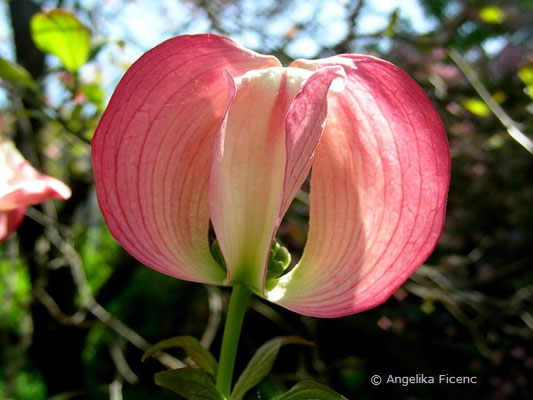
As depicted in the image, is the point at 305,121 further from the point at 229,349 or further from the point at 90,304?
the point at 90,304

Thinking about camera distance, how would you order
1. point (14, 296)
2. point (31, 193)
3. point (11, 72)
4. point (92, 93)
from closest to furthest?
point (31, 193), point (11, 72), point (92, 93), point (14, 296)

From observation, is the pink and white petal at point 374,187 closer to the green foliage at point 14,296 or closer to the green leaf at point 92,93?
the green leaf at point 92,93

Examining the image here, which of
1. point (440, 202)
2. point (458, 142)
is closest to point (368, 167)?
point (440, 202)

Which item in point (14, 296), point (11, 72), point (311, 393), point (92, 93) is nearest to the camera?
point (311, 393)

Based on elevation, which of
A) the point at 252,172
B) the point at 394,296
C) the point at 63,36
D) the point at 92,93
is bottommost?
the point at 394,296

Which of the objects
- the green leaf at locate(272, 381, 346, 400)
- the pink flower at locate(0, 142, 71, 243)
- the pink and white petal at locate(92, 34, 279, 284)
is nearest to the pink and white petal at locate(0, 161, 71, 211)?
the pink flower at locate(0, 142, 71, 243)

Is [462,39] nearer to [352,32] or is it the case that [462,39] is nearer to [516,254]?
[516,254]

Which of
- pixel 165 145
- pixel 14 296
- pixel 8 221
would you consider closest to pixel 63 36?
pixel 8 221

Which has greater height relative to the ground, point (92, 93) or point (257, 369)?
point (257, 369)

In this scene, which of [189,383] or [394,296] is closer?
[189,383]
